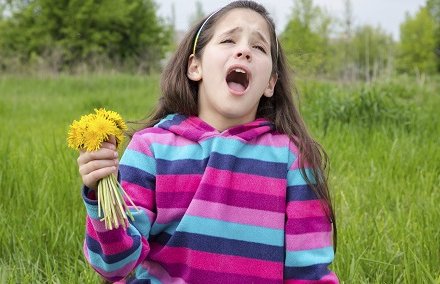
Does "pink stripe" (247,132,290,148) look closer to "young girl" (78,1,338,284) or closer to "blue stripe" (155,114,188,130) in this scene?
"young girl" (78,1,338,284)

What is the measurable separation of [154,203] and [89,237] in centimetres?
19

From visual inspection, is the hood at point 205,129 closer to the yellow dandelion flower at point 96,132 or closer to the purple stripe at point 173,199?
the purple stripe at point 173,199

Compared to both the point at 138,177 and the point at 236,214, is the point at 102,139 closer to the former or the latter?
the point at 138,177

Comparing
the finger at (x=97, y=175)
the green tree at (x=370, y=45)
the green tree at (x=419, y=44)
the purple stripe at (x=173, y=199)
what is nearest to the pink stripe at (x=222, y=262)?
the purple stripe at (x=173, y=199)

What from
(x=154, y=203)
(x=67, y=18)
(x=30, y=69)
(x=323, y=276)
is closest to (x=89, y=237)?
(x=154, y=203)

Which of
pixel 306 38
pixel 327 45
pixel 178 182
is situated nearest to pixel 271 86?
pixel 178 182

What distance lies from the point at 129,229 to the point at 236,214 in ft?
0.87

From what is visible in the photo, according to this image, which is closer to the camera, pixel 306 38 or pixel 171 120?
pixel 171 120

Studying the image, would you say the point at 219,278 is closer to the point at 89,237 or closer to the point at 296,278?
the point at 296,278

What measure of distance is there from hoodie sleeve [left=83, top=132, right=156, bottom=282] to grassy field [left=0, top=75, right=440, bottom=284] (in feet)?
1.59

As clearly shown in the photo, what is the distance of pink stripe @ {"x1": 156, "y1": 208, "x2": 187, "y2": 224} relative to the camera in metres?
1.44

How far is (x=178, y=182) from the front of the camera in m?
1.45

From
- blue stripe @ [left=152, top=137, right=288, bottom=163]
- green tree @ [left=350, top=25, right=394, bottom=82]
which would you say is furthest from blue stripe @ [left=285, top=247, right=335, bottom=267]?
green tree @ [left=350, top=25, right=394, bottom=82]

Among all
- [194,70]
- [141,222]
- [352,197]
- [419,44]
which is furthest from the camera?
[419,44]
